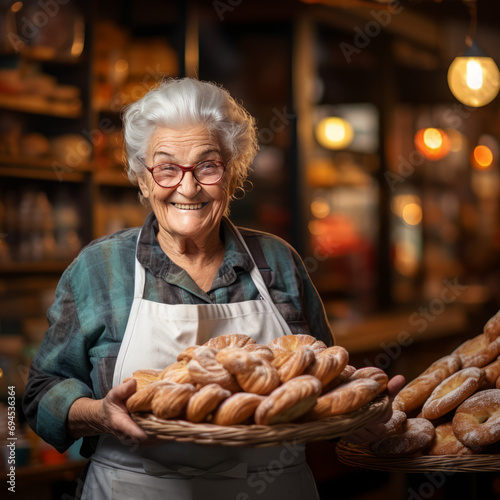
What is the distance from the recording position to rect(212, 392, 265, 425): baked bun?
1.19 meters

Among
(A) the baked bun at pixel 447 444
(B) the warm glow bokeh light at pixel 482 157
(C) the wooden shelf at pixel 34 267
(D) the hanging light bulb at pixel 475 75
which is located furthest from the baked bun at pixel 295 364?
(B) the warm glow bokeh light at pixel 482 157

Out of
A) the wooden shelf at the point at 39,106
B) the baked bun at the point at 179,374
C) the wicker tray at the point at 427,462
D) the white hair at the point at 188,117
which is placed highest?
the wooden shelf at the point at 39,106

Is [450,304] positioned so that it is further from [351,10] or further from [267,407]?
[267,407]

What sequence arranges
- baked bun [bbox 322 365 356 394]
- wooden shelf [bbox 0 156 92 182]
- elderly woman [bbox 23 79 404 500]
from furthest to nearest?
1. wooden shelf [bbox 0 156 92 182]
2. elderly woman [bbox 23 79 404 500]
3. baked bun [bbox 322 365 356 394]

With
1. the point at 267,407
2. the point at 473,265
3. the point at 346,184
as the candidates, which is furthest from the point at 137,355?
the point at 473,265

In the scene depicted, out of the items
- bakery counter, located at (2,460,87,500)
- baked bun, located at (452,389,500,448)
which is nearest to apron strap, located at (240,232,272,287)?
baked bun, located at (452,389,500,448)

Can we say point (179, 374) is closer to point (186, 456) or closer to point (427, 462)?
point (186, 456)

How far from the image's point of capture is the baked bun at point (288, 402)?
1185 millimetres

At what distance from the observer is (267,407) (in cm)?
119

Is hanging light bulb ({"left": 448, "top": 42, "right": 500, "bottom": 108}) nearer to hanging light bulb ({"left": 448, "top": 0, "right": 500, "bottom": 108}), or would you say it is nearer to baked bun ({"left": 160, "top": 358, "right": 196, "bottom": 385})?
hanging light bulb ({"left": 448, "top": 0, "right": 500, "bottom": 108})

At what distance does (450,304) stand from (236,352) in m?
5.51

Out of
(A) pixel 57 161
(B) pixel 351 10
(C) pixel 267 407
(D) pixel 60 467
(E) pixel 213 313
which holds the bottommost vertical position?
(D) pixel 60 467

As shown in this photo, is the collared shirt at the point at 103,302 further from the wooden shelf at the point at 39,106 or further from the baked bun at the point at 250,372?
the wooden shelf at the point at 39,106

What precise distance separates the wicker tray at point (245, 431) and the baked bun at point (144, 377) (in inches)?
3.7
